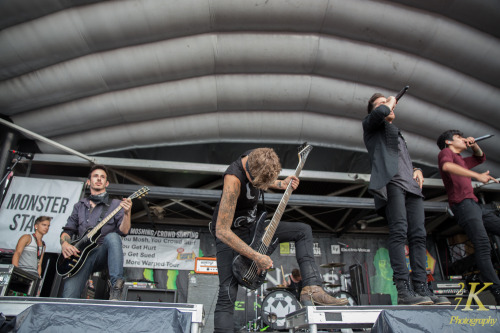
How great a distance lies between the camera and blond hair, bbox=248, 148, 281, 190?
2375 mm

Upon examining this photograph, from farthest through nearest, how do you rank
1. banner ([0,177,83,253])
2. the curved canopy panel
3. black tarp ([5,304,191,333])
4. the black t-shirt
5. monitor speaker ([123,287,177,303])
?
monitor speaker ([123,287,177,303]) → banner ([0,177,83,253]) → the curved canopy panel → the black t-shirt → black tarp ([5,304,191,333])

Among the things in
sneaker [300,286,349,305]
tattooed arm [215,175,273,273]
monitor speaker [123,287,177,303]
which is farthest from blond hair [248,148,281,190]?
monitor speaker [123,287,177,303]

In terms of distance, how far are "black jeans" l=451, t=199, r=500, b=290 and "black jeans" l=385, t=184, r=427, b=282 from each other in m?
0.89

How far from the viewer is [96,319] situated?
1835mm

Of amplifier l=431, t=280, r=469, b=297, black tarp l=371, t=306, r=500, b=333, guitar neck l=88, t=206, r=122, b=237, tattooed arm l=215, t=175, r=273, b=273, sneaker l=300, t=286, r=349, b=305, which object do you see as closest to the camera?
black tarp l=371, t=306, r=500, b=333

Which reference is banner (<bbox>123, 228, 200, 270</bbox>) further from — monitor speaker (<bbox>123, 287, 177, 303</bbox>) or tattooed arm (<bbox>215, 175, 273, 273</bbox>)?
tattooed arm (<bbox>215, 175, 273, 273</bbox>)

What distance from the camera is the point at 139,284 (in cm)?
593

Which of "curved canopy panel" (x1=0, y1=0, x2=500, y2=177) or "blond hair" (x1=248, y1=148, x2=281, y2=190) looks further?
"curved canopy panel" (x1=0, y1=0, x2=500, y2=177)

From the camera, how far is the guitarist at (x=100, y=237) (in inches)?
120

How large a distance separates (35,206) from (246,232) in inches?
177

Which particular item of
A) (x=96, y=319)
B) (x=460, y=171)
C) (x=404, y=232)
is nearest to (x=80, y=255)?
(x=96, y=319)

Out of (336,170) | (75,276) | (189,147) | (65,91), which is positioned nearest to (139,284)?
(189,147)

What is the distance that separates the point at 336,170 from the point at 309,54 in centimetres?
229

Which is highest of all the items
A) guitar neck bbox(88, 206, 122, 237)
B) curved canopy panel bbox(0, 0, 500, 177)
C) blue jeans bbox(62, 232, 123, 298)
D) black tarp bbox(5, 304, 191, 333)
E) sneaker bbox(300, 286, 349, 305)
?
curved canopy panel bbox(0, 0, 500, 177)
